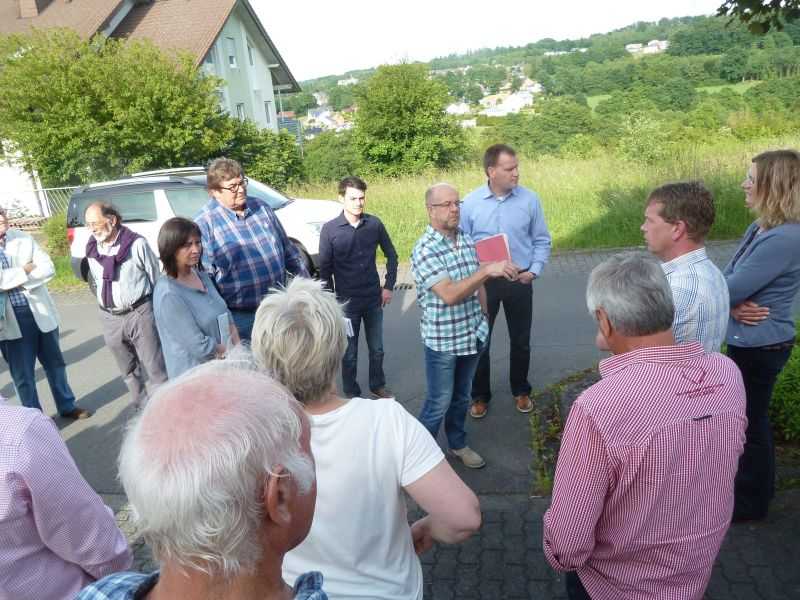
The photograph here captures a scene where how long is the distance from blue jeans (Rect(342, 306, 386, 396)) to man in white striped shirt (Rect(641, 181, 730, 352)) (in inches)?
111

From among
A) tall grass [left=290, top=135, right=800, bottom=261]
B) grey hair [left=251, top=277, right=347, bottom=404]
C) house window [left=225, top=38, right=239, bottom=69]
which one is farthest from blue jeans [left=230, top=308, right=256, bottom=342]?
house window [left=225, top=38, right=239, bottom=69]

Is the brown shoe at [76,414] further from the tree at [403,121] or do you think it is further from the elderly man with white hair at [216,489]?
the tree at [403,121]

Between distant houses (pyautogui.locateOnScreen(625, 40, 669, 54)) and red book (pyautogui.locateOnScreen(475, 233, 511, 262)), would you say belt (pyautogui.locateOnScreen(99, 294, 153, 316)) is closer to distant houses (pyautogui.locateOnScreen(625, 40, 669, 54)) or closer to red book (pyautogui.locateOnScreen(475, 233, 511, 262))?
red book (pyautogui.locateOnScreen(475, 233, 511, 262))

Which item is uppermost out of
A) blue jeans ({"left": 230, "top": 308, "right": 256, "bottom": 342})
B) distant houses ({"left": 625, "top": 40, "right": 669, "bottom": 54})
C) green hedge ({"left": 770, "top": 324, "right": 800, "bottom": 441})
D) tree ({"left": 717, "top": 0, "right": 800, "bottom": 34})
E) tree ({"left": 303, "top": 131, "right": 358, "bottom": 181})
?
distant houses ({"left": 625, "top": 40, "right": 669, "bottom": 54})

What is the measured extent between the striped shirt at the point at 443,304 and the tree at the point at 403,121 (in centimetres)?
2371

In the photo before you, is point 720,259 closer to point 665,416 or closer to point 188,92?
point 665,416

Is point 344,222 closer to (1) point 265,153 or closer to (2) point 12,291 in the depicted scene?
(2) point 12,291

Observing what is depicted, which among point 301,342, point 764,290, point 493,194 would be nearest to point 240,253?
point 493,194

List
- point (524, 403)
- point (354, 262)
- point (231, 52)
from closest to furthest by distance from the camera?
point (524, 403), point (354, 262), point (231, 52)

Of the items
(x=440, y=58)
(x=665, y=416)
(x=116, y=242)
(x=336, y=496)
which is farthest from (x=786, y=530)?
(x=440, y=58)

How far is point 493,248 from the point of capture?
14.2 ft

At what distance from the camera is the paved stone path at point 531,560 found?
3043 mm

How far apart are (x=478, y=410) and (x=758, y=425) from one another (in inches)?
84.9

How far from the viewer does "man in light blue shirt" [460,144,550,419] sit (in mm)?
4789
